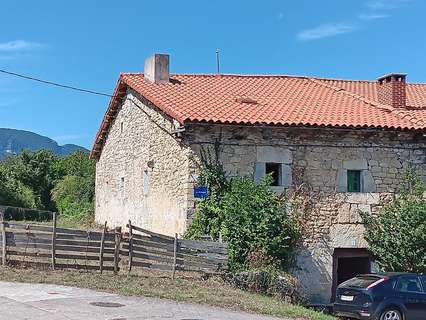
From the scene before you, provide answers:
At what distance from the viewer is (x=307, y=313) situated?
44.4ft

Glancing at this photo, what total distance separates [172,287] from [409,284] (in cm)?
562

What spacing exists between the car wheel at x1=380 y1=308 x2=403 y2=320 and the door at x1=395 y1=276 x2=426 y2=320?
0.22 meters

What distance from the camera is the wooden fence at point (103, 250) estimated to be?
15508 mm

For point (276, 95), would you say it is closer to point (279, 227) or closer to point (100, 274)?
point (279, 227)

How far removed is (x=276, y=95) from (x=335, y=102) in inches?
83.0

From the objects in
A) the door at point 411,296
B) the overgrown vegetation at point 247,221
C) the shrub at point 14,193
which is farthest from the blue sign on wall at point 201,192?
the shrub at point 14,193

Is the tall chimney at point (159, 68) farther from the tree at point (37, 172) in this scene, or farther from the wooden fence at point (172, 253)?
the tree at point (37, 172)

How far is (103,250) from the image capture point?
15.9m

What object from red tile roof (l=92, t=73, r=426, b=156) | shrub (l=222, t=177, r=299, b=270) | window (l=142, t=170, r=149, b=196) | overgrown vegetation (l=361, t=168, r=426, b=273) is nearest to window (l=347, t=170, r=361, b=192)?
overgrown vegetation (l=361, t=168, r=426, b=273)

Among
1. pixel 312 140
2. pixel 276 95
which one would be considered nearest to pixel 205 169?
pixel 312 140

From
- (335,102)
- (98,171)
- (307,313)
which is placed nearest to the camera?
(307,313)

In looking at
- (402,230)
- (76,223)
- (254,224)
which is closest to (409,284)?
(402,230)

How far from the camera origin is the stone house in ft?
60.0

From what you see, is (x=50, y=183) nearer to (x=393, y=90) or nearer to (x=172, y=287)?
(x=393, y=90)
